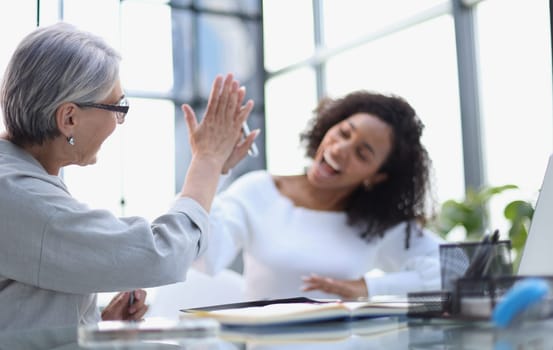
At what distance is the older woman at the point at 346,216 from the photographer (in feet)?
7.96

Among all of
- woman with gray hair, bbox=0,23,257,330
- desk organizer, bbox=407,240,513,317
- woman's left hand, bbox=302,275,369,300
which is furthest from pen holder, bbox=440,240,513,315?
woman's left hand, bbox=302,275,369,300

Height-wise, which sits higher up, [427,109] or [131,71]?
[131,71]

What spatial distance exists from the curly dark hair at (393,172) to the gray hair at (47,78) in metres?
1.34

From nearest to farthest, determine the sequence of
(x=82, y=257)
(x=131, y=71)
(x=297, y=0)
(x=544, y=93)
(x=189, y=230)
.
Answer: (x=82, y=257), (x=189, y=230), (x=544, y=93), (x=131, y=71), (x=297, y=0)

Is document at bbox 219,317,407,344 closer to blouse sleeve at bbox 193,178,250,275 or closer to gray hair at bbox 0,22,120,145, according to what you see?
gray hair at bbox 0,22,120,145

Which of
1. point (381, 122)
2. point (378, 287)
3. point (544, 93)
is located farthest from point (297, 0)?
point (378, 287)

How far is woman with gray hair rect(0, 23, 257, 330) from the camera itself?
49.1 inches

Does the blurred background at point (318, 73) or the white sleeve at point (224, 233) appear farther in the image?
the blurred background at point (318, 73)

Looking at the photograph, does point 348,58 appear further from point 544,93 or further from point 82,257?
point 82,257

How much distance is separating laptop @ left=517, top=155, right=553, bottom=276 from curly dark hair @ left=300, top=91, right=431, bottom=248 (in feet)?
3.73

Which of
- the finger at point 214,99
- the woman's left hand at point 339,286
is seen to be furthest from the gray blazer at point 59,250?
the woman's left hand at point 339,286

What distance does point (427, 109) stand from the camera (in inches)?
203

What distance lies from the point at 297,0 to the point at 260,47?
54cm

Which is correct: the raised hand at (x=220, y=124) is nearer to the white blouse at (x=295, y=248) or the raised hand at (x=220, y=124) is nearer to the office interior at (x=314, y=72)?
the white blouse at (x=295, y=248)
